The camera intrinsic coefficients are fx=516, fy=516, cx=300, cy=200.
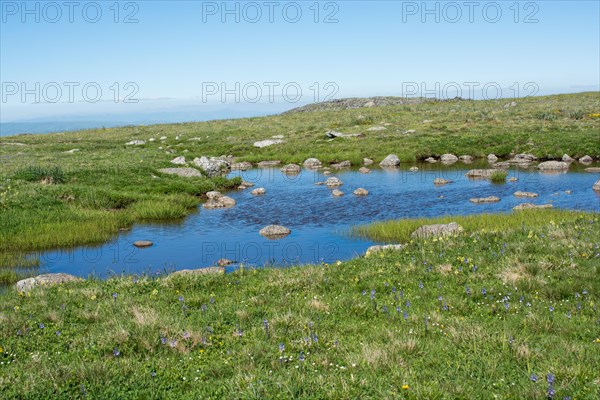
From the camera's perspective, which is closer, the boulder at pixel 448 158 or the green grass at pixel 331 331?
the green grass at pixel 331 331

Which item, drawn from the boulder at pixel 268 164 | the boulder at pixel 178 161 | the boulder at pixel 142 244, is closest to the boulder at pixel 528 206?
the boulder at pixel 142 244

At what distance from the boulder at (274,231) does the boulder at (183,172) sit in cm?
1593

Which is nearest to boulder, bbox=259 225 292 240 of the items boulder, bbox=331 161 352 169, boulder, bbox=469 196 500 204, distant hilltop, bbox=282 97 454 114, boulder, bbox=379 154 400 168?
boulder, bbox=469 196 500 204

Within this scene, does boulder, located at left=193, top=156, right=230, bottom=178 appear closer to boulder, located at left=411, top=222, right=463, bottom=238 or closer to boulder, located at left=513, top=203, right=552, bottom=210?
boulder, located at left=411, top=222, right=463, bottom=238

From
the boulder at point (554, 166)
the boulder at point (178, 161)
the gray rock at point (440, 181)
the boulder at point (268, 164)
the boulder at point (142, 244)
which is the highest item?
the boulder at point (178, 161)

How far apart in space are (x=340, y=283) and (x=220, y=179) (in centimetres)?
2768

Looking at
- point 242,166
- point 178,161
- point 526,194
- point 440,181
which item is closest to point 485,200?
point 526,194

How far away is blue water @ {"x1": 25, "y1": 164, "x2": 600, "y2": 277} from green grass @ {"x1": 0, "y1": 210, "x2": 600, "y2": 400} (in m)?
4.81

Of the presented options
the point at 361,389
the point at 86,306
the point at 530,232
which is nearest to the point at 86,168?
the point at 86,306

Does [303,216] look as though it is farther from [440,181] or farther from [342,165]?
[342,165]

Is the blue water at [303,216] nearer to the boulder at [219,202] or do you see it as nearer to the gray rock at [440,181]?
the gray rock at [440,181]

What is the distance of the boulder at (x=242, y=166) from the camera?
51.6 m

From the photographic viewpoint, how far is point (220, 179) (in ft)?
128

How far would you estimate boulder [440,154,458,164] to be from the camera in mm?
47875
